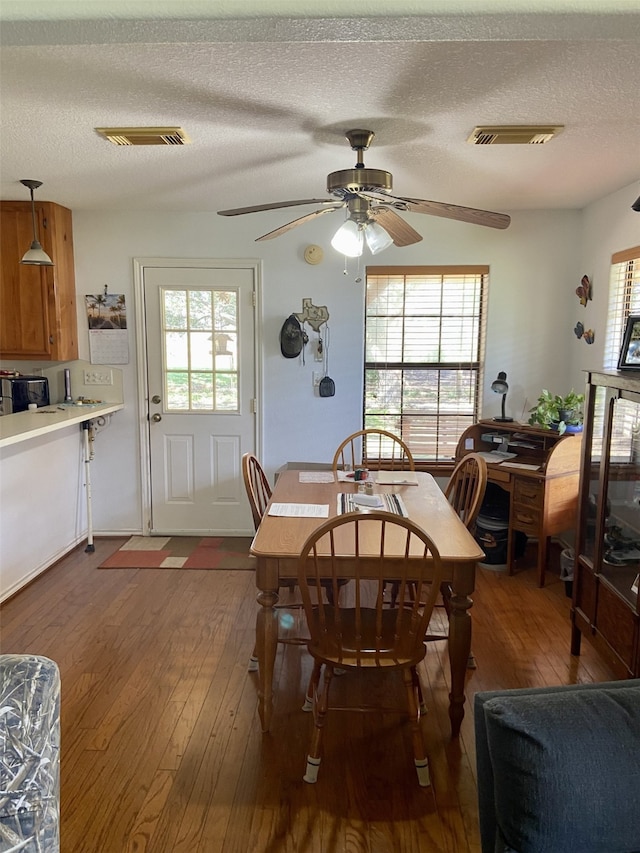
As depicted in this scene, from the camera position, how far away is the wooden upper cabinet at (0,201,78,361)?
3.76 metres

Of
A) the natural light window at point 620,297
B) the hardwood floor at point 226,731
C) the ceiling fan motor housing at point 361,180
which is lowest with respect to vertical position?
the hardwood floor at point 226,731

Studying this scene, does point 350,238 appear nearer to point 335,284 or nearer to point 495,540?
point 335,284

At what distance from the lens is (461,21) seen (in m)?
1.19

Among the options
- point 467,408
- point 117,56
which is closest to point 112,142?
point 117,56

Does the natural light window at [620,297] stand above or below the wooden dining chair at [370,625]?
above

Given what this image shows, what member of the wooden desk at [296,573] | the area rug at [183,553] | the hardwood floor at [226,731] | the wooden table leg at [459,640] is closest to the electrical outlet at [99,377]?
the area rug at [183,553]

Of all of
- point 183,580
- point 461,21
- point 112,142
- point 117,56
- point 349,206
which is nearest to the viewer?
point 461,21

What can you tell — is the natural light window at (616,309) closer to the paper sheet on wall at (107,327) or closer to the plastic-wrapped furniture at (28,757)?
the plastic-wrapped furniture at (28,757)

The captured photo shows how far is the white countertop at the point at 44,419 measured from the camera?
289 cm

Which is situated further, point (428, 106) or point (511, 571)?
point (511, 571)

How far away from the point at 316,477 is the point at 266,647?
3.70ft

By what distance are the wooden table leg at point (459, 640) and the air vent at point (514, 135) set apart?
72.0 inches

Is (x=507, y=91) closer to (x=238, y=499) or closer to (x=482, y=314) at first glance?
(x=482, y=314)

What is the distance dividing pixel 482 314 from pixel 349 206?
2.05m
